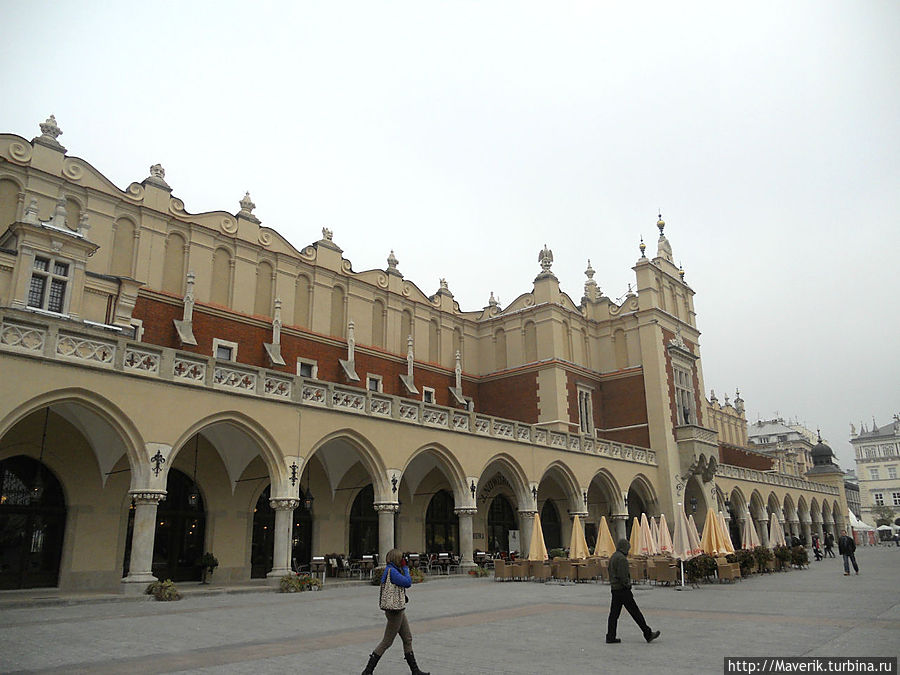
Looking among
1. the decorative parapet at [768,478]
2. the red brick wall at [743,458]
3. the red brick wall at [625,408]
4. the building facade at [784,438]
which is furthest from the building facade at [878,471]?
the red brick wall at [625,408]

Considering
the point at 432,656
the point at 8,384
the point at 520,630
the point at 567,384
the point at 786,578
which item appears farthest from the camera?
the point at 567,384

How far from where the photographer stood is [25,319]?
595 inches

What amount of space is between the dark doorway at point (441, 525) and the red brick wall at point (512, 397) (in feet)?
21.2

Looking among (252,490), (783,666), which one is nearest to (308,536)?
(252,490)

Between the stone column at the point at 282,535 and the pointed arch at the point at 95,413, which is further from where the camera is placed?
the stone column at the point at 282,535

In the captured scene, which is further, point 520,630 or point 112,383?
point 112,383

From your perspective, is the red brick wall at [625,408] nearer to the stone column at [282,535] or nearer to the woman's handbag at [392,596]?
the stone column at [282,535]

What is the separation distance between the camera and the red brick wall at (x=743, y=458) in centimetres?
4525

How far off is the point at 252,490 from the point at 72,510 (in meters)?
5.78

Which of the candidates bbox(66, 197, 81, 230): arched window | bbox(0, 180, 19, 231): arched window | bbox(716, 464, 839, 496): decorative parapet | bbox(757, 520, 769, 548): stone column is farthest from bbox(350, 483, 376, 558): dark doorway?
bbox(757, 520, 769, 548): stone column

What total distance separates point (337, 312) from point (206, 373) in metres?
11.8

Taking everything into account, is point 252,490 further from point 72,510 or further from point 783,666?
point 783,666

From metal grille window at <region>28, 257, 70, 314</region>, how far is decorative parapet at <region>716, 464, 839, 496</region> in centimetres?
3488

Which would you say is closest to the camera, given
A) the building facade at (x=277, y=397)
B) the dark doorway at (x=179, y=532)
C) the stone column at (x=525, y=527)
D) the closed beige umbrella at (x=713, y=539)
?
the building facade at (x=277, y=397)
